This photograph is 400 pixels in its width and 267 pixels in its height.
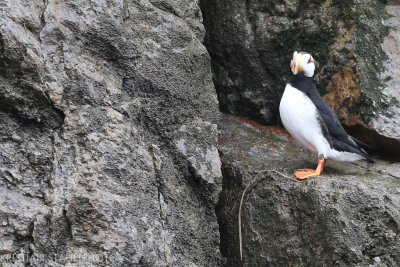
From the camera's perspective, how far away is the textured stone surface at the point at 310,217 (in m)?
3.28

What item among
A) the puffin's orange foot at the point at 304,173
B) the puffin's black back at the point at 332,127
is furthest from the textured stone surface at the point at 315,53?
the puffin's orange foot at the point at 304,173

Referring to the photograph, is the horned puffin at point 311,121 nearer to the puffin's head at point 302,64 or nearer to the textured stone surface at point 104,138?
the puffin's head at point 302,64

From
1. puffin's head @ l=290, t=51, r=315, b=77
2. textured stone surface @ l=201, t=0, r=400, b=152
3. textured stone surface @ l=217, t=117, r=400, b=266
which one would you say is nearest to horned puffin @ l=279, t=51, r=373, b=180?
puffin's head @ l=290, t=51, r=315, b=77

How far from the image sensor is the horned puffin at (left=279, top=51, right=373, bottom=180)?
378 cm

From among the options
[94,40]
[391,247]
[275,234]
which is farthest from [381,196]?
[94,40]

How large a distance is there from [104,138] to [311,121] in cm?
160

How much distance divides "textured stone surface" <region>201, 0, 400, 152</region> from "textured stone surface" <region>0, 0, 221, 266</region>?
2.92 ft

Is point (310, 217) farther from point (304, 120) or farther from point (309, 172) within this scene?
point (304, 120)

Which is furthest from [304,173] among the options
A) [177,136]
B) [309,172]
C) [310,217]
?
[177,136]

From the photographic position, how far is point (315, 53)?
14.2ft

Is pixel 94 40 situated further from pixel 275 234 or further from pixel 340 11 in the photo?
pixel 340 11

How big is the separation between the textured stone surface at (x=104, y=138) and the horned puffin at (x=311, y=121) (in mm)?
612

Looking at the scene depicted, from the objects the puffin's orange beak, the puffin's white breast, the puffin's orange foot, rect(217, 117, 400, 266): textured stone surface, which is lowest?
rect(217, 117, 400, 266): textured stone surface

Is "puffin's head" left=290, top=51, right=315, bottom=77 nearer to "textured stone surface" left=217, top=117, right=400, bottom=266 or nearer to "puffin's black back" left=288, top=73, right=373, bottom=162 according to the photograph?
"puffin's black back" left=288, top=73, right=373, bottom=162
